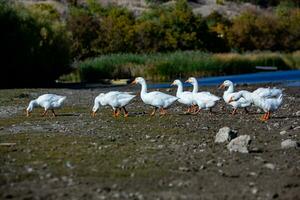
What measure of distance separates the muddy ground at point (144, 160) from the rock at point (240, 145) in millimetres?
195

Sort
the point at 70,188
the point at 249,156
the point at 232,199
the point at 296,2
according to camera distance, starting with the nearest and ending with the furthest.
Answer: the point at 232,199 → the point at 70,188 → the point at 249,156 → the point at 296,2

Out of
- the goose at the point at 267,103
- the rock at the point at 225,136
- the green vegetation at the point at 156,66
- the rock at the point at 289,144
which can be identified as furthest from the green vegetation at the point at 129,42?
the rock at the point at 289,144

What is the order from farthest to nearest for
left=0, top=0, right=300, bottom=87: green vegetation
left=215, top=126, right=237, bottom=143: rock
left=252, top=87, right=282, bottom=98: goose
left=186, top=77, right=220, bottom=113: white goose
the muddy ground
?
left=0, top=0, right=300, bottom=87: green vegetation
left=186, top=77, right=220, bottom=113: white goose
left=252, top=87, right=282, bottom=98: goose
left=215, top=126, right=237, bottom=143: rock
the muddy ground

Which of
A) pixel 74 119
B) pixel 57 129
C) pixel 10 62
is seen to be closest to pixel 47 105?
pixel 74 119

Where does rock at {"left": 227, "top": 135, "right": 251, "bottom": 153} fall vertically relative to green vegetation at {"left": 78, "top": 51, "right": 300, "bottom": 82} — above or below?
above

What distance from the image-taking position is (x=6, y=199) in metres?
11.0

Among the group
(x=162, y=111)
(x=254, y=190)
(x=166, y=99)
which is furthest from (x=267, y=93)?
(x=254, y=190)

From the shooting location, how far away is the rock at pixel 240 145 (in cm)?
1545

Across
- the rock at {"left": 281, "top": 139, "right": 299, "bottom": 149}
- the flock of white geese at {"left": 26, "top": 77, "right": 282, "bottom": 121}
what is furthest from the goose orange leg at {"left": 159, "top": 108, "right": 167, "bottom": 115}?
the rock at {"left": 281, "top": 139, "right": 299, "bottom": 149}

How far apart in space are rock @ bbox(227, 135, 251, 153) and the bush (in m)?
40.1

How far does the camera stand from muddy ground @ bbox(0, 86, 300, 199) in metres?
11.6

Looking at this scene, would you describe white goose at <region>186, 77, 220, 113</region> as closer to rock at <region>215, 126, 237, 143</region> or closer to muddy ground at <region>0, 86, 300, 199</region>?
muddy ground at <region>0, 86, 300, 199</region>

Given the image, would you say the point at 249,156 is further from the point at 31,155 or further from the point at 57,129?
the point at 57,129

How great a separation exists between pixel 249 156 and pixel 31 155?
188 inches
